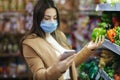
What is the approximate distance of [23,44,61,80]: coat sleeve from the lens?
313cm

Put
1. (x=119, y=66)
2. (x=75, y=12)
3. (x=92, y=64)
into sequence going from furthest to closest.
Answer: (x=75, y=12) → (x=92, y=64) → (x=119, y=66)

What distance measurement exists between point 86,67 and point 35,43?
80cm

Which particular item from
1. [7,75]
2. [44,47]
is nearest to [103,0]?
[44,47]

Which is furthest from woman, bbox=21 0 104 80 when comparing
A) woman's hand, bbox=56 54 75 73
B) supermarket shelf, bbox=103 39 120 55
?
woman's hand, bbox=56 54 75 73

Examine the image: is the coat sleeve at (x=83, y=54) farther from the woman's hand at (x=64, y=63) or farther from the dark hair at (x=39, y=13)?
the woman's hand at (x=64, y=63)

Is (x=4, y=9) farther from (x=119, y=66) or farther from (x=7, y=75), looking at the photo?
(x=119, y=66)

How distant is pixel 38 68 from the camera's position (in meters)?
3.40

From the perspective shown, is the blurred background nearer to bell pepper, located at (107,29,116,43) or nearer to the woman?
the woman

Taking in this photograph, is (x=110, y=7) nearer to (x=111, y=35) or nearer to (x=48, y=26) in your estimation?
(x=111, y=35)

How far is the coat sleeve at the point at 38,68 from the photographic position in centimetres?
313

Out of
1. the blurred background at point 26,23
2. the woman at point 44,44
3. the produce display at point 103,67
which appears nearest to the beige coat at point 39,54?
the woman at point 44,44

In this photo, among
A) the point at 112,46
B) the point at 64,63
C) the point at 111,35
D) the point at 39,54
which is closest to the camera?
the point at 64,63

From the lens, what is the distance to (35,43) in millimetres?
3604

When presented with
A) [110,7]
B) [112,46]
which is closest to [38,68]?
[112,46]
